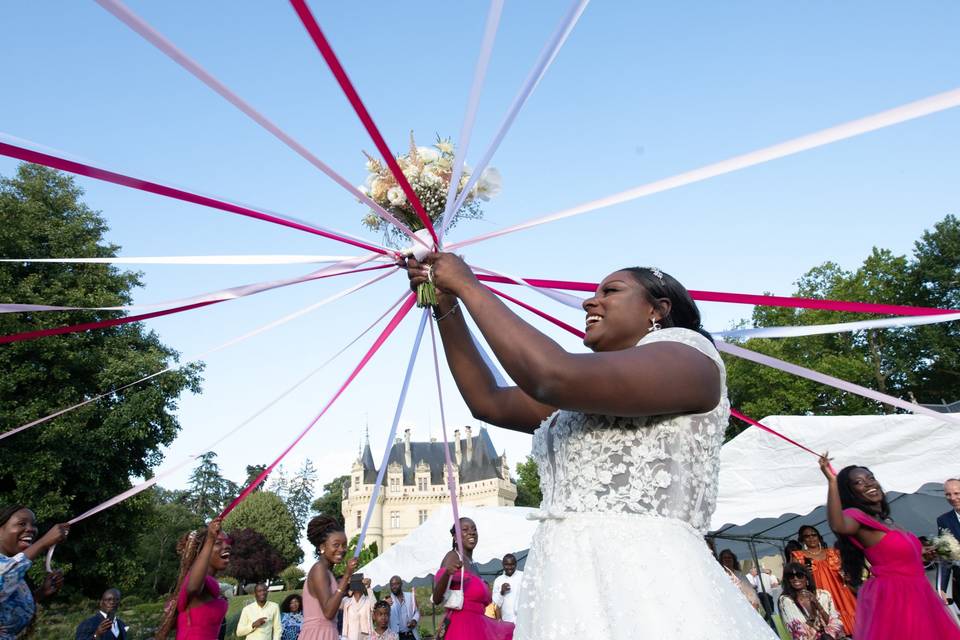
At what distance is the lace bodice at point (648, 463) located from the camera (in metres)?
1.77

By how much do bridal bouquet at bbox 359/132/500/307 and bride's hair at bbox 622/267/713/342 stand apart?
1.43 meters

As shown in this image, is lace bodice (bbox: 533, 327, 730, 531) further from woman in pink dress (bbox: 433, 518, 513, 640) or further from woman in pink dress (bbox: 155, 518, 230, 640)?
woman in pink dress (bbox: 433, 518, 513, 640)

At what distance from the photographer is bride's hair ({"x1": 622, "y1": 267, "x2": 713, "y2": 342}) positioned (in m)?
2.13

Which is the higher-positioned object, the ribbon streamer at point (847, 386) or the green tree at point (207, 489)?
the green tree at point (207, 489)

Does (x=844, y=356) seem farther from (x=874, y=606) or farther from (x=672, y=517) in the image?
(x=672, y=517)

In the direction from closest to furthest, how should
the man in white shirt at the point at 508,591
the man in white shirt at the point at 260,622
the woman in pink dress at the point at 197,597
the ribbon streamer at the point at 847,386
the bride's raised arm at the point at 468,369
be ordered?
the bride's raised arm at the point at 468,369
the ribbon streamer at the point at 847,386
the woman in pink dress at the point at 197,597
the man in white shirt at the point at 260,622
the man in white shirt at the point at 508,591

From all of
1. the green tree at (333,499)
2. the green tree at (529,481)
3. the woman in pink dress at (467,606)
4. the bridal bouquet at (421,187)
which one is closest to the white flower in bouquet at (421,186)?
the bridal bouquet at (421,187)

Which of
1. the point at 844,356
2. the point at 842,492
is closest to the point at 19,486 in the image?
the point at 842,492

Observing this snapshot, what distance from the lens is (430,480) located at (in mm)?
82750

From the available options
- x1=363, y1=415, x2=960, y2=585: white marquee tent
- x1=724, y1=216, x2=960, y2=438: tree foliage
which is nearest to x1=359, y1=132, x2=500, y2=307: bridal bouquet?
x1=363, y1=415, x2=960, y2=585: white marquee tent

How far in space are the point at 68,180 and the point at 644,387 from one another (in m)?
26.8

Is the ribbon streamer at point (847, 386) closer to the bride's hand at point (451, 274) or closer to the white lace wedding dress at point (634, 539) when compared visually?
the white lace wedding dress at point (634, 539)

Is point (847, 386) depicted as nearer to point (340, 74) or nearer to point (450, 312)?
point (450, 312)

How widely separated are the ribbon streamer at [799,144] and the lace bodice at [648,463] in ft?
1.95
